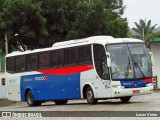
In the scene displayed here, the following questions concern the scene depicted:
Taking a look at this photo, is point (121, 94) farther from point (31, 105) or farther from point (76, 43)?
point (31, 105)

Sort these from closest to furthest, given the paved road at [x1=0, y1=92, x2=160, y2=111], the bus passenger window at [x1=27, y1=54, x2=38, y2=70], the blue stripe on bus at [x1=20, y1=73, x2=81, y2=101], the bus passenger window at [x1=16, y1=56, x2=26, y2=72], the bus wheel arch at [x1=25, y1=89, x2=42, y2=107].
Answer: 1. the paved road at [x1=0, y1=92, x2=160, y2=111]
2. the blue stripe on bus at [x1=20, y1=73, x2=81, y2=101]
3. the bus passenger window at [x1=27, y1=54, x2=38, y2=70]
4. the bus wheel arch at [x1=25, y1=89, x2=42, y2=107]
5. the bus passenger window at [x1=16, y1=56, x2=26, y2=72]

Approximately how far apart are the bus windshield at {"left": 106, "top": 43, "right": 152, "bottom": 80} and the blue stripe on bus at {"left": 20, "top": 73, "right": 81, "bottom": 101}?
8.53ft

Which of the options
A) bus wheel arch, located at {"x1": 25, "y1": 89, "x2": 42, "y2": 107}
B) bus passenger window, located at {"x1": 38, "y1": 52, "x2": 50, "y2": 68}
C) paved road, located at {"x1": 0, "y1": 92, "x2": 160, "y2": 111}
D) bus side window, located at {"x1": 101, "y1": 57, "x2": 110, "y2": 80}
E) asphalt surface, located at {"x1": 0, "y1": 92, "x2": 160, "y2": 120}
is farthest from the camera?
bus wheel arch, located at {"x1": 25, "y1": 89, "x2": 42, "y2": 107}

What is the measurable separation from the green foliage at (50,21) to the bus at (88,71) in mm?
12505

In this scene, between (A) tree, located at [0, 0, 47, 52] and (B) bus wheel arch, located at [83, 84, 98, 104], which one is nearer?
(B) bus wheel arch, located at [83, 84, 98, 104]

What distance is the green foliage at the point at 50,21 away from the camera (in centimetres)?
4162

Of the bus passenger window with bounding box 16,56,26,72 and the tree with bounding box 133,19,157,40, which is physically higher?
the tree with bounding box 133,19,157,40

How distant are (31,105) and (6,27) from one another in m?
14.2

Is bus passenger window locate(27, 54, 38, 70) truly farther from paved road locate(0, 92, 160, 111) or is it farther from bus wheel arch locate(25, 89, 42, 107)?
paved road locate(0, 92, 160, 111)

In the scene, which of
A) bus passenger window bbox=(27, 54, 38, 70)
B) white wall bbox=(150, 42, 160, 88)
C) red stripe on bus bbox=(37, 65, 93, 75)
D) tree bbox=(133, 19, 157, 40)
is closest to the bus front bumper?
red stripe on bus bbox=(37, 65, 93, 75)

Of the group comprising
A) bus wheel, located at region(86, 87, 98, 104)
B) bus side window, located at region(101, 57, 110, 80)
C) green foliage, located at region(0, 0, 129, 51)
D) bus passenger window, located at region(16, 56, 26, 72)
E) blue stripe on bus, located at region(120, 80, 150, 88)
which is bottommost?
bus wheel, located at region(86, 87, 98, 104)

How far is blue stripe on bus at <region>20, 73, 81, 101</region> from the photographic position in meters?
25.3

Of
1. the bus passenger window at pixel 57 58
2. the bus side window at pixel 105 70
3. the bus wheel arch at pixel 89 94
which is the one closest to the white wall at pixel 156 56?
the bus passenger window at pixel 57 58

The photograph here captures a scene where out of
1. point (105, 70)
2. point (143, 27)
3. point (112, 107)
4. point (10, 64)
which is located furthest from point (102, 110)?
point (143, 27)
